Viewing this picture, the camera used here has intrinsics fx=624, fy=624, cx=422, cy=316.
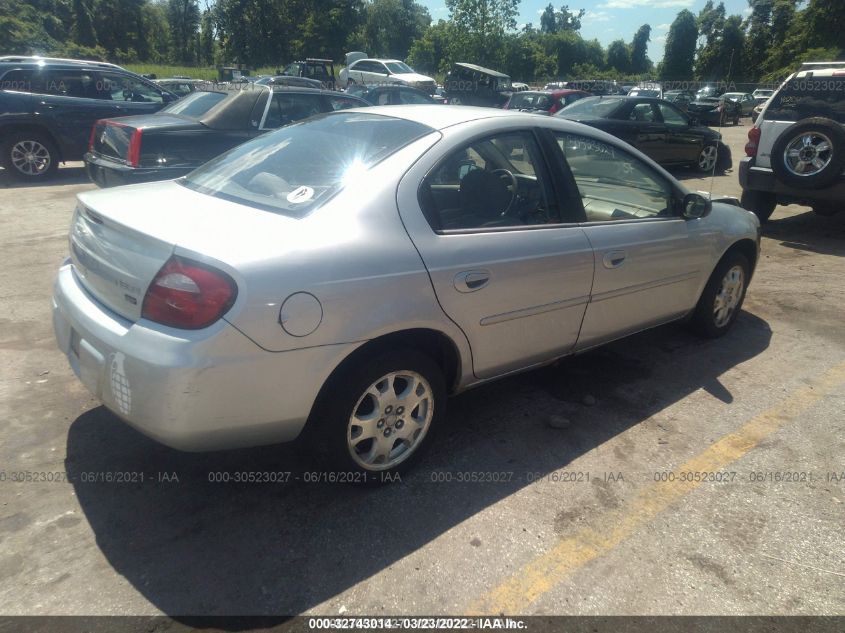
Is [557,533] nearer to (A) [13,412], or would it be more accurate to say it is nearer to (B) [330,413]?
(B) [330,413]

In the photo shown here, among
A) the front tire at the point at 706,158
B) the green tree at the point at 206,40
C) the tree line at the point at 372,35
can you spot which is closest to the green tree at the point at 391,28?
the tree line at the point at 372,35

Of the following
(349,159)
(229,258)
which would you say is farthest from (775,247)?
(229,258)

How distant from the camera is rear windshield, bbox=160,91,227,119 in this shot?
7676 millimetres

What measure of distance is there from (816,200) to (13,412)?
817 cm

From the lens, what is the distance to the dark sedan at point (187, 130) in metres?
6.48

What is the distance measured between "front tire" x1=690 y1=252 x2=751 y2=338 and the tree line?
3636 centimetres

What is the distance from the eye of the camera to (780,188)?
749 centimetres

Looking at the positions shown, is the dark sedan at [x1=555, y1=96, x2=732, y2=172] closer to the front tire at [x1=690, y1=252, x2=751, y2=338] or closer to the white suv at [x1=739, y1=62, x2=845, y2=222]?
the white suv at [x1=739, y1=62, x2=845, y2=222]

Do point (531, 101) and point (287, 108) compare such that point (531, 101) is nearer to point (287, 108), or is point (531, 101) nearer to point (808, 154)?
point (287, 108)

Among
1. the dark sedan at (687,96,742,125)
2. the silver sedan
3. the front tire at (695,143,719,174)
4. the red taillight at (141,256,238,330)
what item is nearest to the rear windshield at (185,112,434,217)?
the silver sedan

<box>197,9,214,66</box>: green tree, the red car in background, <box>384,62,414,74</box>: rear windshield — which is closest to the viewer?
the red car in background

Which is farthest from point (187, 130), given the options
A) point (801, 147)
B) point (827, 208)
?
point (827, 208)

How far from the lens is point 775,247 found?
24.5ft

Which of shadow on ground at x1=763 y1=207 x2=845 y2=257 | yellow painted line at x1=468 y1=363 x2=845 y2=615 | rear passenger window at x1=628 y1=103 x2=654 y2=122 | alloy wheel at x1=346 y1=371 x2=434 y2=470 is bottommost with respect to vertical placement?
yellow painted line at x1=468 y1=363 x2=845 y2=615
